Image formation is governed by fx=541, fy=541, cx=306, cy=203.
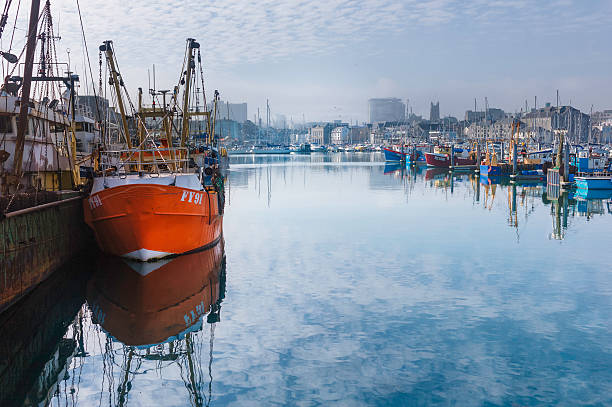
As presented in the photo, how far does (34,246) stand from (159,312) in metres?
4.66

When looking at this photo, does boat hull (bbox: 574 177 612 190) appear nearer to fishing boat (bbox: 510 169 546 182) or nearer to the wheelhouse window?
fishing boat (bbox: 510 169 546 182)

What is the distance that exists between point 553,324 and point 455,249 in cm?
994

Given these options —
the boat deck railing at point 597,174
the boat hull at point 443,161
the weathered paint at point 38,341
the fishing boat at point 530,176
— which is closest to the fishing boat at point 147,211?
the weathered paint at point 38,341

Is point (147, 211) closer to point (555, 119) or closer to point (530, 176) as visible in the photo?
point (530, 176)

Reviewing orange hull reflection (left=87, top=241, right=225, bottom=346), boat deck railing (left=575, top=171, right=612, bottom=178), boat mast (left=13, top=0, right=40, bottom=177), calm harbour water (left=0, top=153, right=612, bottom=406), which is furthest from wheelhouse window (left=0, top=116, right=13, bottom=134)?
boat deck railing (left=575, top=171, right=612, bottom=178)

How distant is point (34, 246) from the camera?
54.7ft

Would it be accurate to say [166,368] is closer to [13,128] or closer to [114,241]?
[114,241]

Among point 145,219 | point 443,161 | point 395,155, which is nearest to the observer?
point 145,219

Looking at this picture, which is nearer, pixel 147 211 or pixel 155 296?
pixel 155 296

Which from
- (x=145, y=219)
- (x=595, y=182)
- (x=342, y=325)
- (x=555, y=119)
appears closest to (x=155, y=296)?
(x=145, y=219)

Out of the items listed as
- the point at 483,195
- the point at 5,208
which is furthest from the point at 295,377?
the point at 483,195

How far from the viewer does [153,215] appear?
19891mm

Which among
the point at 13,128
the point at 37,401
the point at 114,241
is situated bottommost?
the point at 37,401

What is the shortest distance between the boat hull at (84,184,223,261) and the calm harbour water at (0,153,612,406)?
855mm
